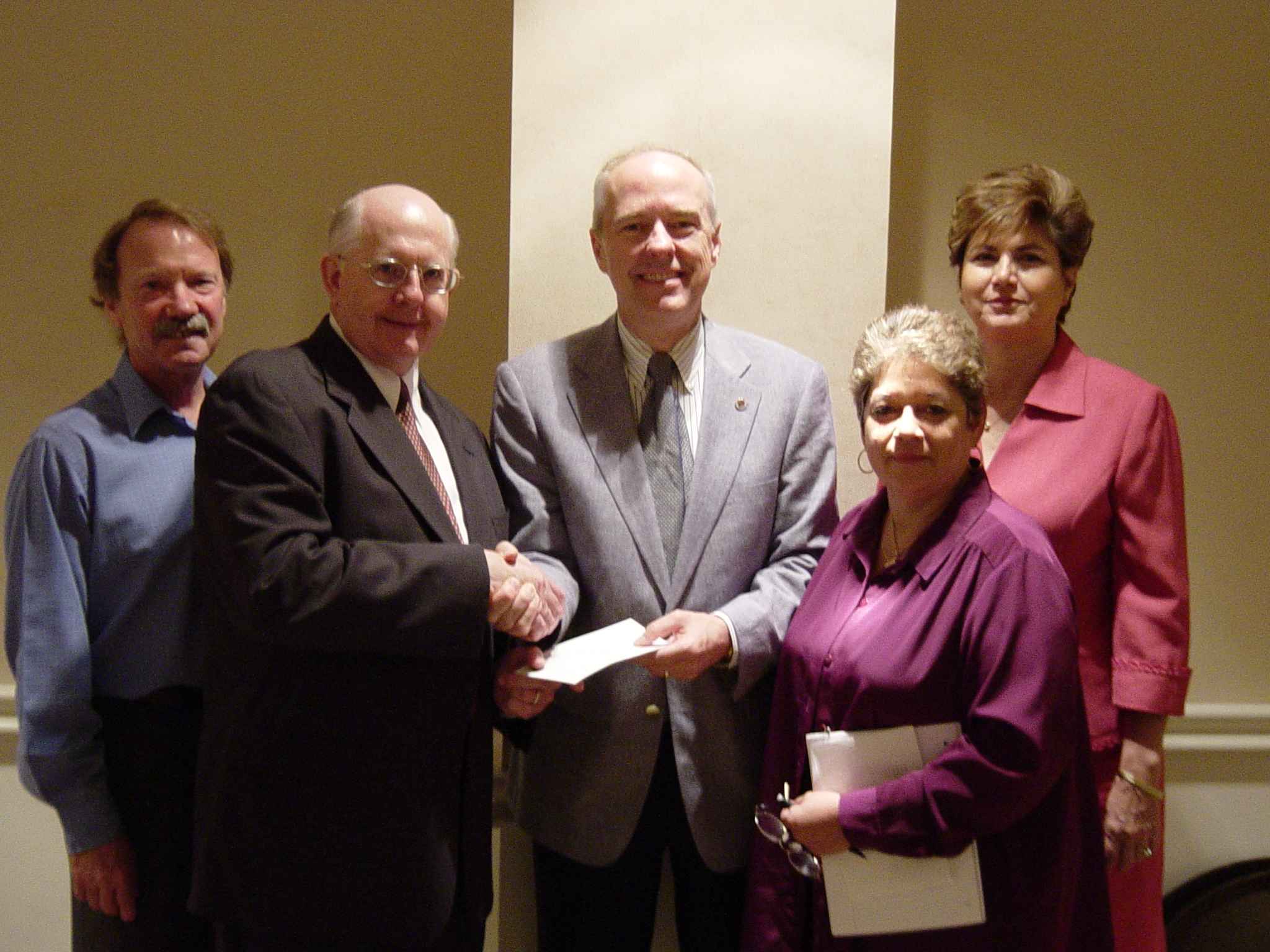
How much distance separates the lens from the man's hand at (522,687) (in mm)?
1887

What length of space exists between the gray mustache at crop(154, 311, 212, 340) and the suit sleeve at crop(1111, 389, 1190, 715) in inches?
73.7

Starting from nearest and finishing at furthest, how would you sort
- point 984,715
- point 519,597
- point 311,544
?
point 984,715 → point 311,544 → point 519,597

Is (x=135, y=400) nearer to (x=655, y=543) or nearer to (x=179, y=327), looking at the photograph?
(x=179, y=327)

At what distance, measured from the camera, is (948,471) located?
1703 millimetres

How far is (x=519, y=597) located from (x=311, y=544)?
36cm

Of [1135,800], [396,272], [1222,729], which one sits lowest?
[1222,729]

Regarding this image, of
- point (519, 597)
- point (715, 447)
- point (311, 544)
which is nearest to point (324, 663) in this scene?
point (311, 544)

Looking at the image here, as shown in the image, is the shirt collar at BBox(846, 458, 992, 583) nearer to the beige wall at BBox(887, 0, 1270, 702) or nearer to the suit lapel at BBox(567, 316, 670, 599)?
the suit lapel at BBox(567, 316, 670, 599)

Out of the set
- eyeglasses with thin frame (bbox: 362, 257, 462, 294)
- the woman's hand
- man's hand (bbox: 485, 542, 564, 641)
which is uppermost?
eyeglasses with thin frame (bbox: 362, 257, 462, 294)

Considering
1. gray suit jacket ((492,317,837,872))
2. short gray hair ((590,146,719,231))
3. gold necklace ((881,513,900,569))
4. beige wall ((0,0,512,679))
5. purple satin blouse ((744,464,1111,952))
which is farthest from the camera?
beige wall ((0,0,512,679))

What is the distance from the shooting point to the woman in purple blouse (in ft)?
5.08

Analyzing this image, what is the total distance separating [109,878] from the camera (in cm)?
193

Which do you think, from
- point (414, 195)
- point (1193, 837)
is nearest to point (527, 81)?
point (414, 195)

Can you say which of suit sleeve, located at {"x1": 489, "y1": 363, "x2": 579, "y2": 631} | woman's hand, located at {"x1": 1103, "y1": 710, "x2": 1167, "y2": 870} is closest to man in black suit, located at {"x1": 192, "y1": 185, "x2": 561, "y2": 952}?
suit sleeve, located at {"x1": 489, "y1": 363, "x2": 579, "y2": 631}
